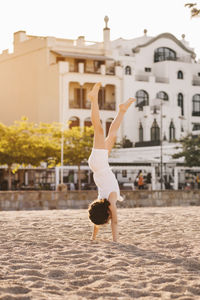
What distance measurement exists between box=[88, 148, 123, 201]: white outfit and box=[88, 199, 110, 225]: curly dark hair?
0.16 metres

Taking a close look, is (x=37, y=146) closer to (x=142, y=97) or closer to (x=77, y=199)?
(x=77, y=199)

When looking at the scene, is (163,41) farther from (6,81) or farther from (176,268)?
(176,268)

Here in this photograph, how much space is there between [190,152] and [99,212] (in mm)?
A: 34655

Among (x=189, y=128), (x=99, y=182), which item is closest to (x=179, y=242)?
(x=99, y=182)

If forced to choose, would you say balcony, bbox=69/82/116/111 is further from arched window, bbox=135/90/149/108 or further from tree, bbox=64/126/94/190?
tree, bbox=64/126/94/190

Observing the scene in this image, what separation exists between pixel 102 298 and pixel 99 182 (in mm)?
4146

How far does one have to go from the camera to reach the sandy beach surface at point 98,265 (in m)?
6.49

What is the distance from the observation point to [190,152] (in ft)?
145

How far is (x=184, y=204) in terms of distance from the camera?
28.8 metres

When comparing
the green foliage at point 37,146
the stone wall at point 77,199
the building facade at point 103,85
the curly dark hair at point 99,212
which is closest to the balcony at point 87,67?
the building facade at point 103,85

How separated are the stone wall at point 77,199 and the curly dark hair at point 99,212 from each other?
1496cm

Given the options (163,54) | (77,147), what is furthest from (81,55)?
(77,147)

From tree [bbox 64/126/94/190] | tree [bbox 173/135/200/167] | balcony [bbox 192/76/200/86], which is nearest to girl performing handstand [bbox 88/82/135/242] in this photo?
tree [bbox 64/126/94/190]

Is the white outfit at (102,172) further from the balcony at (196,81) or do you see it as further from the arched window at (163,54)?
the balcony at (196,81)
